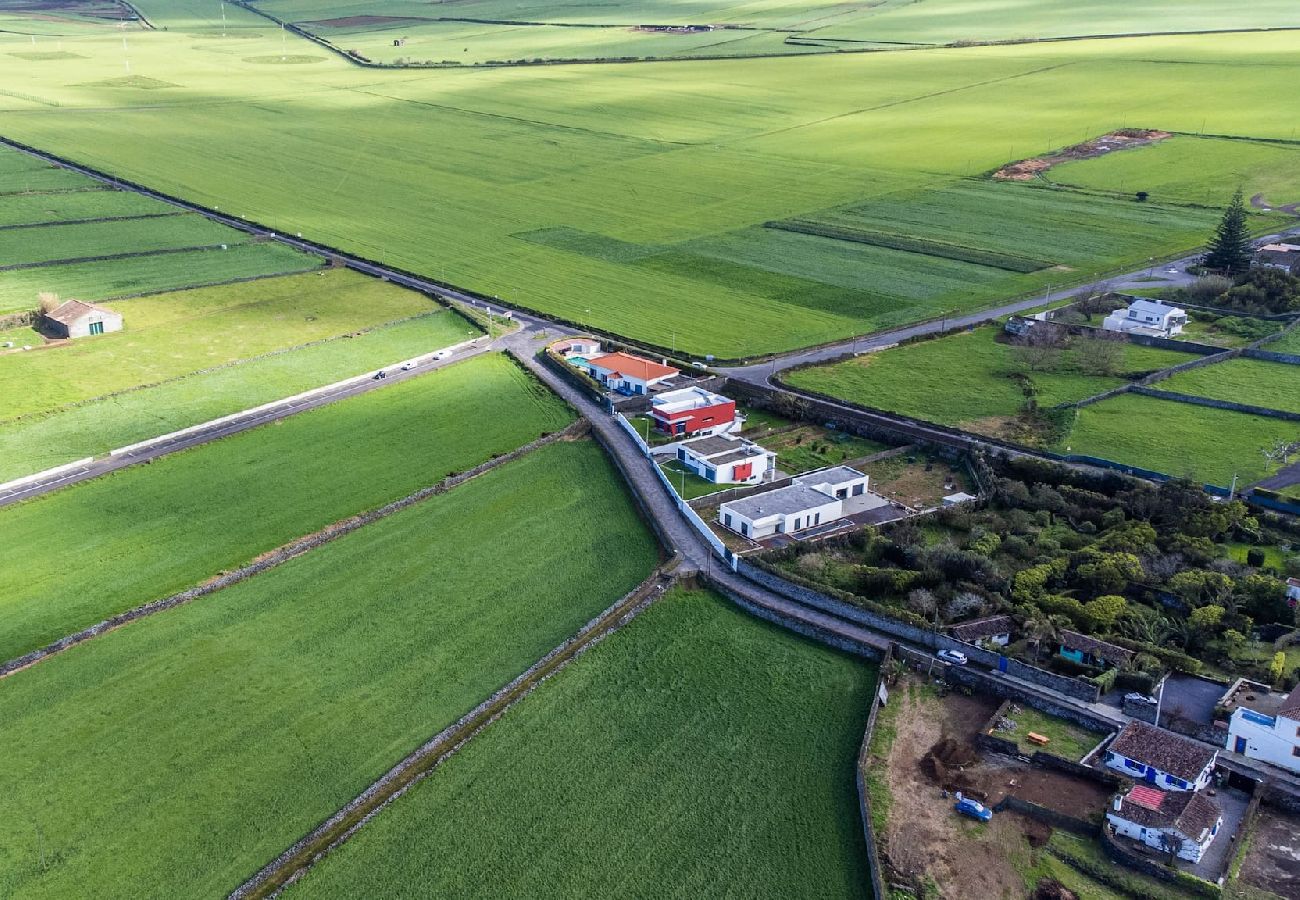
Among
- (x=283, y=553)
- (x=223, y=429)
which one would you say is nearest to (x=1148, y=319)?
(x=283, y=553)

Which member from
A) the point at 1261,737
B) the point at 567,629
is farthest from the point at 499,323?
the point at 1261,737

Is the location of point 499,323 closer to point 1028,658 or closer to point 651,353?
point 651,353

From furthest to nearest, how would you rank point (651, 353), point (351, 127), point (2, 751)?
point (351, 127), point (651, 353), point (2, 751)

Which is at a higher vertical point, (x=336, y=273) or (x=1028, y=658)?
(x=1028, y=658)

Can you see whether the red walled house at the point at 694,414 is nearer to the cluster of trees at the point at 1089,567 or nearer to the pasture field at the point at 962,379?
the pasture field at the point at 962,379

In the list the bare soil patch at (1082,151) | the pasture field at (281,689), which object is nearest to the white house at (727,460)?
the pasture field at (281,689)

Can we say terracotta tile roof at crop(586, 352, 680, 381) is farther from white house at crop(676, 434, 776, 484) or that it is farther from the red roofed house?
white house at crop(676, 434, 776, 484)

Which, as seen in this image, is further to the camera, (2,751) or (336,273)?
(336,273)
